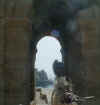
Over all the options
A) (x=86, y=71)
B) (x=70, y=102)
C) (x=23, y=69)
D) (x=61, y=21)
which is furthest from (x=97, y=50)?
(x=61, y=21)

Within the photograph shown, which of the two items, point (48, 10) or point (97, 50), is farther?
point (48, 10)

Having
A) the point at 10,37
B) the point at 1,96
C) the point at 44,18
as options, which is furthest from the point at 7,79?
the point at 44,18

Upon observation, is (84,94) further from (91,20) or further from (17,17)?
(17,17)

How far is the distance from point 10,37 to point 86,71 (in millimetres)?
3127

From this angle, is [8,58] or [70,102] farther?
[8,58]

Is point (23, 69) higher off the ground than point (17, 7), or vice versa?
point (17, 7)

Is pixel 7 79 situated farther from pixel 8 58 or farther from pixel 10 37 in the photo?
pixel 10 37

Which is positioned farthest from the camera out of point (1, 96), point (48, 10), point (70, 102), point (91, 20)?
point (48, 10)

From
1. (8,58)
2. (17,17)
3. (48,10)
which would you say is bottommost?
(8,58)

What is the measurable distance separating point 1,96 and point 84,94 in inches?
123

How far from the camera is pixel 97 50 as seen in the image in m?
11.4

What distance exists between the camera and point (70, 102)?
27.1ft

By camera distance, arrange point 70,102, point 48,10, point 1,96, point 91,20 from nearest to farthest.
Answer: point 70,102 < point 1,96 < point 91,20 < point 48,10

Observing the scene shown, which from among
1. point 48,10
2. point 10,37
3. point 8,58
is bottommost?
point 8,58
